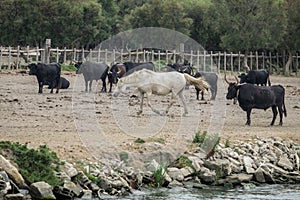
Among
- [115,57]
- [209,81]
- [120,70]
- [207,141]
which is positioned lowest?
[207,141]

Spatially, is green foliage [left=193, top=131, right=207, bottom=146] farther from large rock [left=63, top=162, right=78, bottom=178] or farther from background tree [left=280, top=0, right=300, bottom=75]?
background tree [left=280, top=0, right=300, bottom=75]

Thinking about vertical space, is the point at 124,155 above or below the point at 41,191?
above

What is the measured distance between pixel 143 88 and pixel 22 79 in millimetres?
13621

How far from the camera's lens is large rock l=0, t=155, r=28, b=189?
1472cm

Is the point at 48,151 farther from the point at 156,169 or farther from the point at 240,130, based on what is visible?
the point at 240,130

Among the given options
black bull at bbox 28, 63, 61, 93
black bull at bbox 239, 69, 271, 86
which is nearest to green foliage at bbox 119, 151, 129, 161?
black bull at bbox 28, 63, 61, 93

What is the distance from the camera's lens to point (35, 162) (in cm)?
1547

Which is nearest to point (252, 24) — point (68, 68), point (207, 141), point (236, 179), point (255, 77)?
point (68, 68)

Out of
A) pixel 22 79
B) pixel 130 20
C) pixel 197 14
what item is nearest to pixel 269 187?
pixel 22 79

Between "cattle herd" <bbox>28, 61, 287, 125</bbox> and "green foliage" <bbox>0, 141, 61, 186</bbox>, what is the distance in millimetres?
9643

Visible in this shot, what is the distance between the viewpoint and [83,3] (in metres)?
61.8

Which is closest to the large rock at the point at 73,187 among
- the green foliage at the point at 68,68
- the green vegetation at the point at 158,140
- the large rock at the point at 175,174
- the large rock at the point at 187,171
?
the large rock at the point at 175,174

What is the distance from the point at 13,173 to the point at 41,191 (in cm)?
64

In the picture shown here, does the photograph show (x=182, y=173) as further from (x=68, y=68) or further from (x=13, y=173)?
(x=68, y=68)
